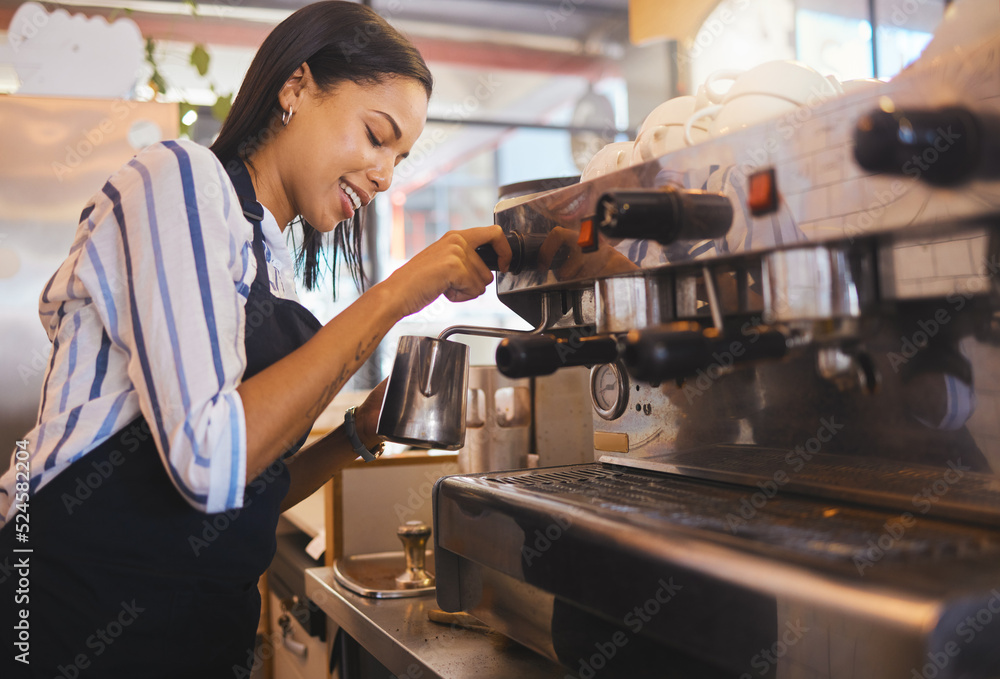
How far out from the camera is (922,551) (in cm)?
50

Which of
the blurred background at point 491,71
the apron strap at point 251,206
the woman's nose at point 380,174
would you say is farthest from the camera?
the blurred background at point 491,71

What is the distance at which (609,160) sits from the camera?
3.02 feet

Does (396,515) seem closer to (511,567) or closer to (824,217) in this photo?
(511,567)

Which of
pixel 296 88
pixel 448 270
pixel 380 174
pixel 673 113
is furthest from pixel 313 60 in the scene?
pixel 673 113

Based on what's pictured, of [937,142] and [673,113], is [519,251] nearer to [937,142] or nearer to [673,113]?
[673,113]

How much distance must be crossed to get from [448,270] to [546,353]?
0.18 meters

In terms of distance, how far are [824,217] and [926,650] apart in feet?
0.97

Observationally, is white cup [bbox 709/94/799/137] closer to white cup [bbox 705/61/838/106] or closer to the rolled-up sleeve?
white cup [bbox 705/61/838/106]

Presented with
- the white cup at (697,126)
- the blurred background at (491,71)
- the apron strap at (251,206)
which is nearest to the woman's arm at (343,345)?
the apron strap at (251,206)

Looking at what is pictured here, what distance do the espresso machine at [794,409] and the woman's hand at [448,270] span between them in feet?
0.27

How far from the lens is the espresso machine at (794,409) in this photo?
19.1 inches

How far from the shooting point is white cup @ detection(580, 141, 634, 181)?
90 cm

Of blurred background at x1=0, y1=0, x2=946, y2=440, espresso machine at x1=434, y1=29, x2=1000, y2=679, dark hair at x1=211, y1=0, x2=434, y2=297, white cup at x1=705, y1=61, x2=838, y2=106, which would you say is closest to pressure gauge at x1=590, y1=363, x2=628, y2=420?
espresso machine at x1=434, y1=29, x2=1000, y2=679

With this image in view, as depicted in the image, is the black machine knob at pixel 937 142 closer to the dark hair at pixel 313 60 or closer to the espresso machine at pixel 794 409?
the espresso machine at pixel 794 409
